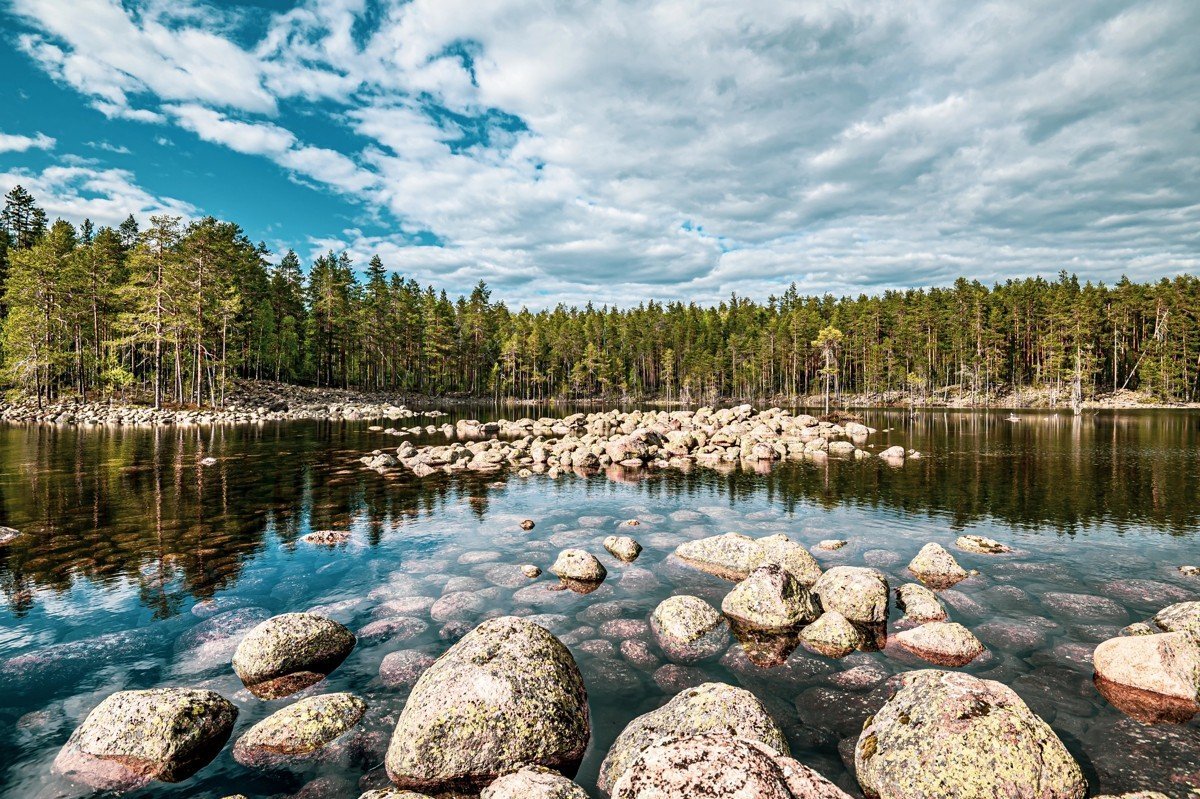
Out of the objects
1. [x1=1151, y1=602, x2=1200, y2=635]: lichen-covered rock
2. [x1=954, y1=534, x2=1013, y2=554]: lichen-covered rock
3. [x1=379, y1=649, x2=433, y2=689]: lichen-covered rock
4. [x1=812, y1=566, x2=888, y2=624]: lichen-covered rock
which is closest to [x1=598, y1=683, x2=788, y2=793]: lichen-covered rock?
[x1=379, y1=649, x2=433, y2=689]: lichen-covered rock

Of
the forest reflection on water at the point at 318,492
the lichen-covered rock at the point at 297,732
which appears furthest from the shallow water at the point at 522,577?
the lichen-covered rock at the point at 297,732

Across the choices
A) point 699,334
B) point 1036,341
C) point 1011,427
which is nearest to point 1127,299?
point 1036,341

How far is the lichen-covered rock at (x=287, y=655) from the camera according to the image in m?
9.87

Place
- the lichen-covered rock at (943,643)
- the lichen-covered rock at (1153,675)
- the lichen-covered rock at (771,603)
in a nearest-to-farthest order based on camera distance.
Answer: the lichen-covered rock at (1153,675) < the lichen-covered rock at (943,643) < the lichen-covered rock at (771,603)

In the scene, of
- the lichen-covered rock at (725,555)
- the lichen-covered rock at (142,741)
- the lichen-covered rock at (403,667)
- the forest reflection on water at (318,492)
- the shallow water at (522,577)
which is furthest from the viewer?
the forest reflection on water at (318,492)

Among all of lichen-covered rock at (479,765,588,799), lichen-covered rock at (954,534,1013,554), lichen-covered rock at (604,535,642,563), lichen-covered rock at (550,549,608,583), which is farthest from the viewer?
lichen-covered rock at (954,534,1013,554)

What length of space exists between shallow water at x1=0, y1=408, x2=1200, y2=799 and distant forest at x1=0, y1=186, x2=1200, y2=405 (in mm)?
39956

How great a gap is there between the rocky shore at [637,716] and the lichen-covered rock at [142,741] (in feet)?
0.07

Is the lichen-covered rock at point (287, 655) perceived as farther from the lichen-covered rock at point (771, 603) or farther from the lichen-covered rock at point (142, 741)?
the lichen-covered rock at point (771, 603)

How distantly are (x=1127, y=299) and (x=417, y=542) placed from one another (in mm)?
143112

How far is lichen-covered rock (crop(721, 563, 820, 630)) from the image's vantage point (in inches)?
485

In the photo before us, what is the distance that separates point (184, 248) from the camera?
65.5m

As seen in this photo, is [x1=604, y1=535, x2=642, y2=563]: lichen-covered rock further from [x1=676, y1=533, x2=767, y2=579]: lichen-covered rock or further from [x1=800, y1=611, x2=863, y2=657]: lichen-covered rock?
[x1=800, y1=611, x2=863, y2=657]: lichen-covered rock

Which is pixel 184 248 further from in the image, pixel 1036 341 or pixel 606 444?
pixel 1036 341
